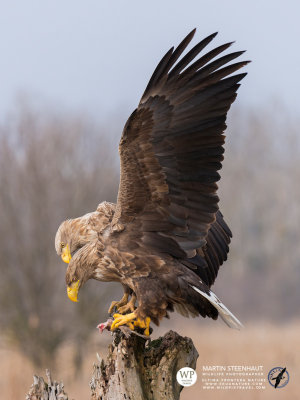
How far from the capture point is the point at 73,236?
177 inches

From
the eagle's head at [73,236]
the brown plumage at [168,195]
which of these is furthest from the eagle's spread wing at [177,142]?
the eagle's head at [73,236]

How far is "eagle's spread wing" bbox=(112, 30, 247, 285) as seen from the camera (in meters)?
3.96

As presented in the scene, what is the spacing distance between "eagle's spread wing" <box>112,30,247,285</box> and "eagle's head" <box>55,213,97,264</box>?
0.36 meters

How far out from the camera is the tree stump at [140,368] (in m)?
3.98

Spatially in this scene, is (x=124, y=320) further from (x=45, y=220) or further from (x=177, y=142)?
(x=45, y=220)

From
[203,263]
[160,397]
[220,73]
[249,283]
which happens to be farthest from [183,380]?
[249,283]

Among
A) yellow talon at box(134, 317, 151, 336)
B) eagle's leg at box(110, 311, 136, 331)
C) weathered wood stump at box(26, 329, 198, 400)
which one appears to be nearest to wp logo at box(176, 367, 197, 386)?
weathered wood stump at box(26, 329, 198, 400)

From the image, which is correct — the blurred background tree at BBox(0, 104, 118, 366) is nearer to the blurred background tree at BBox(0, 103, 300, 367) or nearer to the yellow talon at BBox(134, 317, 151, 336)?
the blurred background tree at BBox(0, 103, 300, 367)

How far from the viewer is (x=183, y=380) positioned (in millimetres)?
4105

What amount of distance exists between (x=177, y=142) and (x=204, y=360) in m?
7.26

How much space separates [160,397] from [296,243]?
2430 centimetres

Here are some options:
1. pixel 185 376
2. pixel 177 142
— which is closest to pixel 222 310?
pixel 185 376

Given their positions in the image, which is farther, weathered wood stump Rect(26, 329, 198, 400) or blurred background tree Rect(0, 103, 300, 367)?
blurred background tree Rect(0, 103, 300, 367)

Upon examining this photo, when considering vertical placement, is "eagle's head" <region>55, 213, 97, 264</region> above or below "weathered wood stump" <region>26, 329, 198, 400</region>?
above
